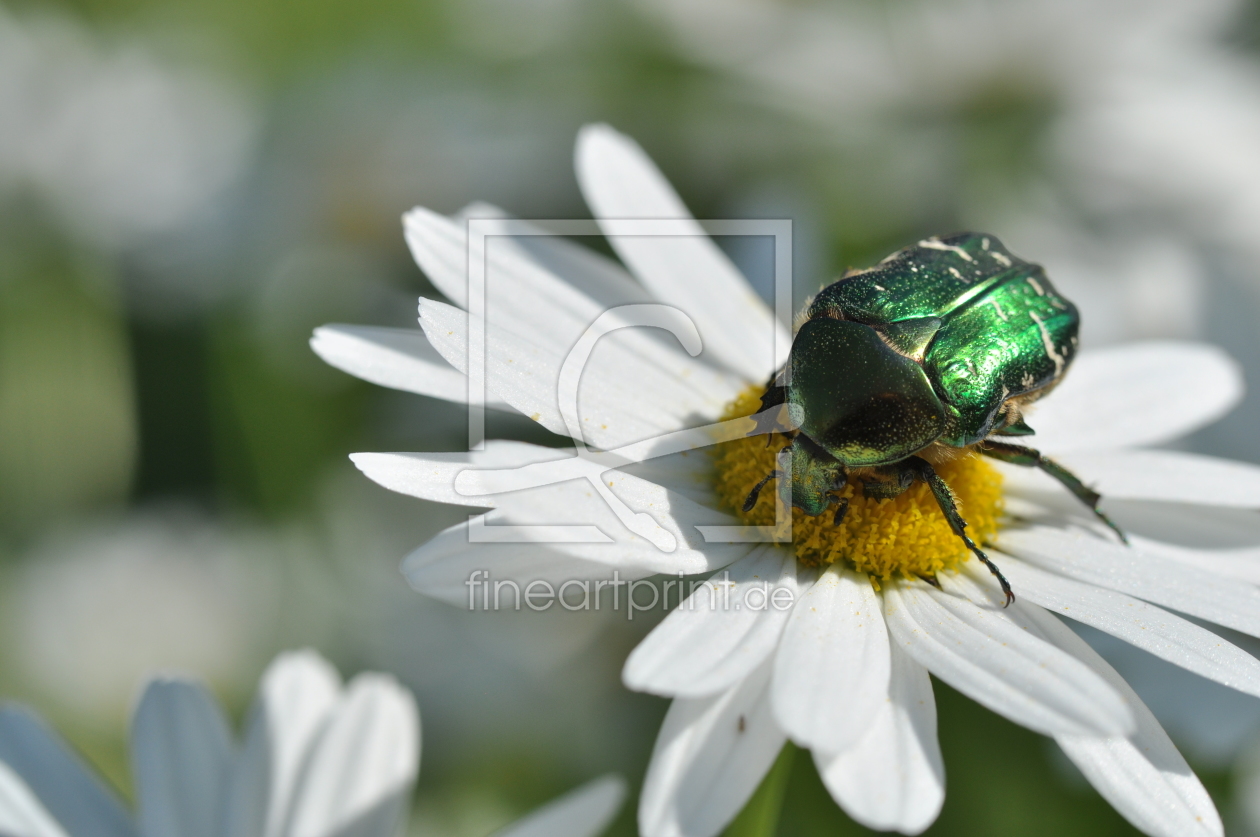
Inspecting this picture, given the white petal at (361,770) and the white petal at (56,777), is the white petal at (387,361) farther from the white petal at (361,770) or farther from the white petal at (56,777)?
the white petal at (56,777)

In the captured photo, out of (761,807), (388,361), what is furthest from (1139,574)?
(388,361)

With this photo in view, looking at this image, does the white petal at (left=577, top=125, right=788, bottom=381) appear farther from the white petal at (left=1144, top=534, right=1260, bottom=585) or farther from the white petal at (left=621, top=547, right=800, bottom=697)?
the white petal at (left=1144, top=534, right=1260, bottom=585)

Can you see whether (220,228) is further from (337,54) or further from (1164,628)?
(1164,628)

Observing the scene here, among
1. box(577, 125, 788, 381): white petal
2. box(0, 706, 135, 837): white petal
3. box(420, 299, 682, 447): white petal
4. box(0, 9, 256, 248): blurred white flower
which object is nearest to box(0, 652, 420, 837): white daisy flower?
box(0, 706, 135, 837): white petal

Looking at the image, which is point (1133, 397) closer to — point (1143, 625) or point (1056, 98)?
point (1143, 625)

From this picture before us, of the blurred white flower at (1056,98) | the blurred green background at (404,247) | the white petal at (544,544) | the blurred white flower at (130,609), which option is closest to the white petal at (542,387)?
the white petal at (544,544)

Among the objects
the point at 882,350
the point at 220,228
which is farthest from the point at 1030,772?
the point at 220,228
